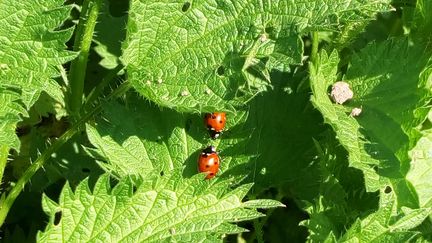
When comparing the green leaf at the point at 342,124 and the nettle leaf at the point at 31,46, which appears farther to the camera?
the green leaf at the point at 342,124

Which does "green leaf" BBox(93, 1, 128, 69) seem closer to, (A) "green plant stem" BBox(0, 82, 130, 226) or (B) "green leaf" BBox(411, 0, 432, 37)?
(A) "green plant stem" BBox(0, 82, 130, 226)

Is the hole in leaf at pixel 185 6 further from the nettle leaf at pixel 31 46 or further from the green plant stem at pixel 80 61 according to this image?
the nettle leaf at pixel 31 46

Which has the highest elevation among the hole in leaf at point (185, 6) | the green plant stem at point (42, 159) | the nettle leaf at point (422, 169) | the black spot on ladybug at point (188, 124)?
the hole in leaf at point (185, 6)

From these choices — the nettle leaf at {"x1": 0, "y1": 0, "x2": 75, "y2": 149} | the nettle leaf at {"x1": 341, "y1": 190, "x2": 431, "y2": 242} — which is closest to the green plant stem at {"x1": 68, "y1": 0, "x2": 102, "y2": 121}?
the nettle leaf at {"x1": 0, "y1": 0, "x2": 75, "y2": 149}

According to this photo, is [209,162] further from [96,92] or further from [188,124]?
[96,92]

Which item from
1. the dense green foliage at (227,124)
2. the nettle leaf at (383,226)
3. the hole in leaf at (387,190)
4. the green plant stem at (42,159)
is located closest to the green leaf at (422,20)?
the dense green foliage at (227,124)

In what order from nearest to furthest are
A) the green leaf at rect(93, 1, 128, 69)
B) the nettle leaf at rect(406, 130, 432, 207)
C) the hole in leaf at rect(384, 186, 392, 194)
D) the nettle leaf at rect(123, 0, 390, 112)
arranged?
the nettle leaf at rect(123, 0, 390, 112) → the nettle leaf at rect(406, 130, 432, 207) → the hole in leaf at rect(384, 186, 392, 194) → the green leaf at rect(93, 1, 128, 69)
